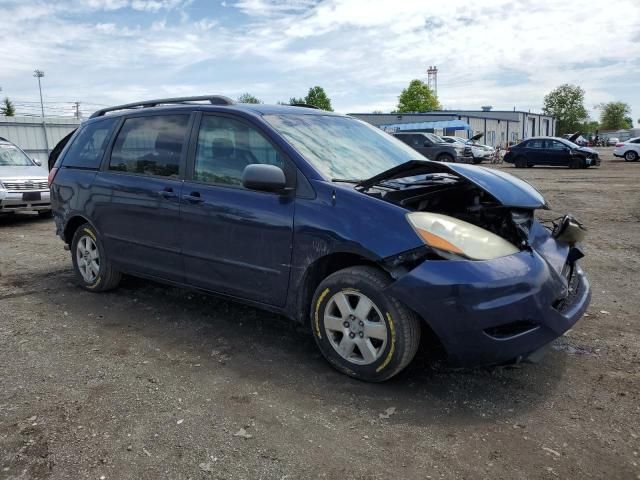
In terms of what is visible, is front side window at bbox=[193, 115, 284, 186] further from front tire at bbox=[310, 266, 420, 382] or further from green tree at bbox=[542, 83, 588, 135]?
green tree at bbox=[542, 83, 588, 135]

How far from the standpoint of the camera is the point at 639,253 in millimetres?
6566

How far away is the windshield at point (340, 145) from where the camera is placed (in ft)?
12.0

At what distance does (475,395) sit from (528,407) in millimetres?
293

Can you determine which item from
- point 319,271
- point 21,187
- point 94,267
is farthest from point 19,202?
point 319,271

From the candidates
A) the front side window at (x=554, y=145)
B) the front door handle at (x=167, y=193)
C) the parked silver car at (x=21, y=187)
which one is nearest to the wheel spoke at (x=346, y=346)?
the front door handle at (x=167, y=193)

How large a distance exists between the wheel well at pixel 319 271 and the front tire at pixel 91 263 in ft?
7.67

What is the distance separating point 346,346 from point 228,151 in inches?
66.8

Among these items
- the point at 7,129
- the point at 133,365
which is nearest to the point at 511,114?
the point at 7,129

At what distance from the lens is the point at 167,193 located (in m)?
4.18

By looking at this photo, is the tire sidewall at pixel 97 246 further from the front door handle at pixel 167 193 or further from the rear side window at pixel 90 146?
the front door handle at pixel 167 193

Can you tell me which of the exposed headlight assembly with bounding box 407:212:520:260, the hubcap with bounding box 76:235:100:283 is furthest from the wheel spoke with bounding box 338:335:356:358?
the hubcap with bounding box 76:235:100:283

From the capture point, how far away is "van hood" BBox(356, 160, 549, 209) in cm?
317

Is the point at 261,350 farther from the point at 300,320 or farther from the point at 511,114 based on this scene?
the point at 511,114

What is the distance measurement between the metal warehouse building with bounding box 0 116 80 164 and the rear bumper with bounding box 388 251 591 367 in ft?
64.7
